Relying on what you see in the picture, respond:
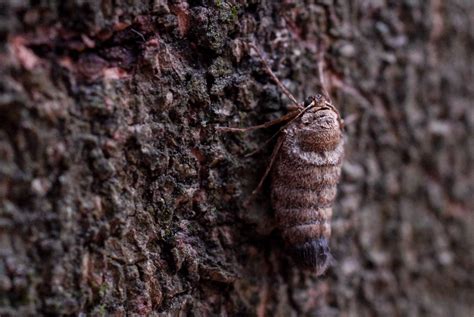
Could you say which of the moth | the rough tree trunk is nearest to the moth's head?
the moth

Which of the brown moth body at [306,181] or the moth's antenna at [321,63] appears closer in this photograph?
the brown moth body at [306,181]

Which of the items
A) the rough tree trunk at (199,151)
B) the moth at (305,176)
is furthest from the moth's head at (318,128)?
the rough tree trunk at (199,151)

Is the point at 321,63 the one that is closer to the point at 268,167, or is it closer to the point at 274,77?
the point at 274,77

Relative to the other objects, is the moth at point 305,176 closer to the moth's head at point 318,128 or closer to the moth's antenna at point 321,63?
the moth's head at point 318,128

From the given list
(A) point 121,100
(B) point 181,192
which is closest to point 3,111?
(A) point 121,100

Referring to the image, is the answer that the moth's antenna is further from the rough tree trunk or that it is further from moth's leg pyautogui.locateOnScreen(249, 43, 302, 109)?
moth's leg pyautogui.locateOnScreen(249, 43, 302, 109)

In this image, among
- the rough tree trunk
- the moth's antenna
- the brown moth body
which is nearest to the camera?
the rough tree trunk

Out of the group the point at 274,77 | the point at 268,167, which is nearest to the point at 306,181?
the point at 268,167

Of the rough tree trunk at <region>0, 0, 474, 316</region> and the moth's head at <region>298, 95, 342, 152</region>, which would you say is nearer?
the rough tree trunk at <region>0, 0, 474, 316</region>
